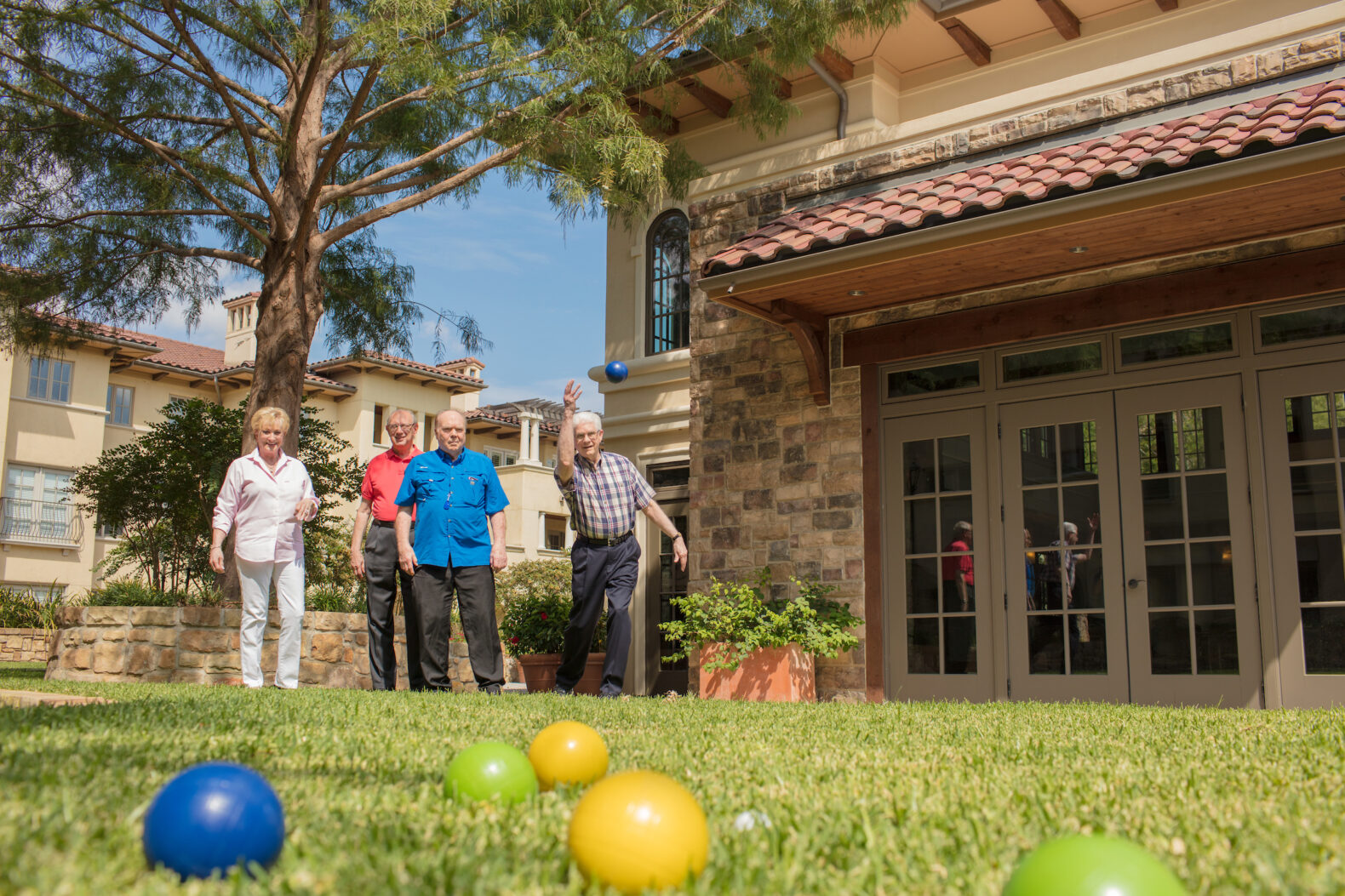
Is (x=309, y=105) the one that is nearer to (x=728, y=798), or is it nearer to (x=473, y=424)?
(x=728, y=798)

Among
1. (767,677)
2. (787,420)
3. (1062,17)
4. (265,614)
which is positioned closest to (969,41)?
(1062,17)

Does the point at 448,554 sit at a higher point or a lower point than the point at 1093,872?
higher

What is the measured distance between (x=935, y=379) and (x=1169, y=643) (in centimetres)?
269

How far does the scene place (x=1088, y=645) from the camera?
7531 mm

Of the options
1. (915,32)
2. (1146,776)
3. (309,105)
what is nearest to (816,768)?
(1146,776)

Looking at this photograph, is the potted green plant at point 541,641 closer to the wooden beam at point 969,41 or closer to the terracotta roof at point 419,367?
the wooden beam at point 969,41

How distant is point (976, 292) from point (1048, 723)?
4452 millimetres

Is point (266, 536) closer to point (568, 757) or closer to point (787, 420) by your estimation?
point (787, 420)

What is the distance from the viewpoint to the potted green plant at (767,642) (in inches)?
319

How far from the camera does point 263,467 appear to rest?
684cm

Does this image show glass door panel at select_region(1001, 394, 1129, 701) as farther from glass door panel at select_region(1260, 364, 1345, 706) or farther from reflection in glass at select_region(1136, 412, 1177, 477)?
glass door panel at select_region(1260, 364, 1345, 706)

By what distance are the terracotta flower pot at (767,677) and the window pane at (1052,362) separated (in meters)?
2.73

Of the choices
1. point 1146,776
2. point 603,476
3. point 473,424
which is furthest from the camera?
point 473,424

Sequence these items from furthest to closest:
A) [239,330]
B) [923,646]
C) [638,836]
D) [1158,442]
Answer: [239,330], [923,646], [1158,442], [638,836]
